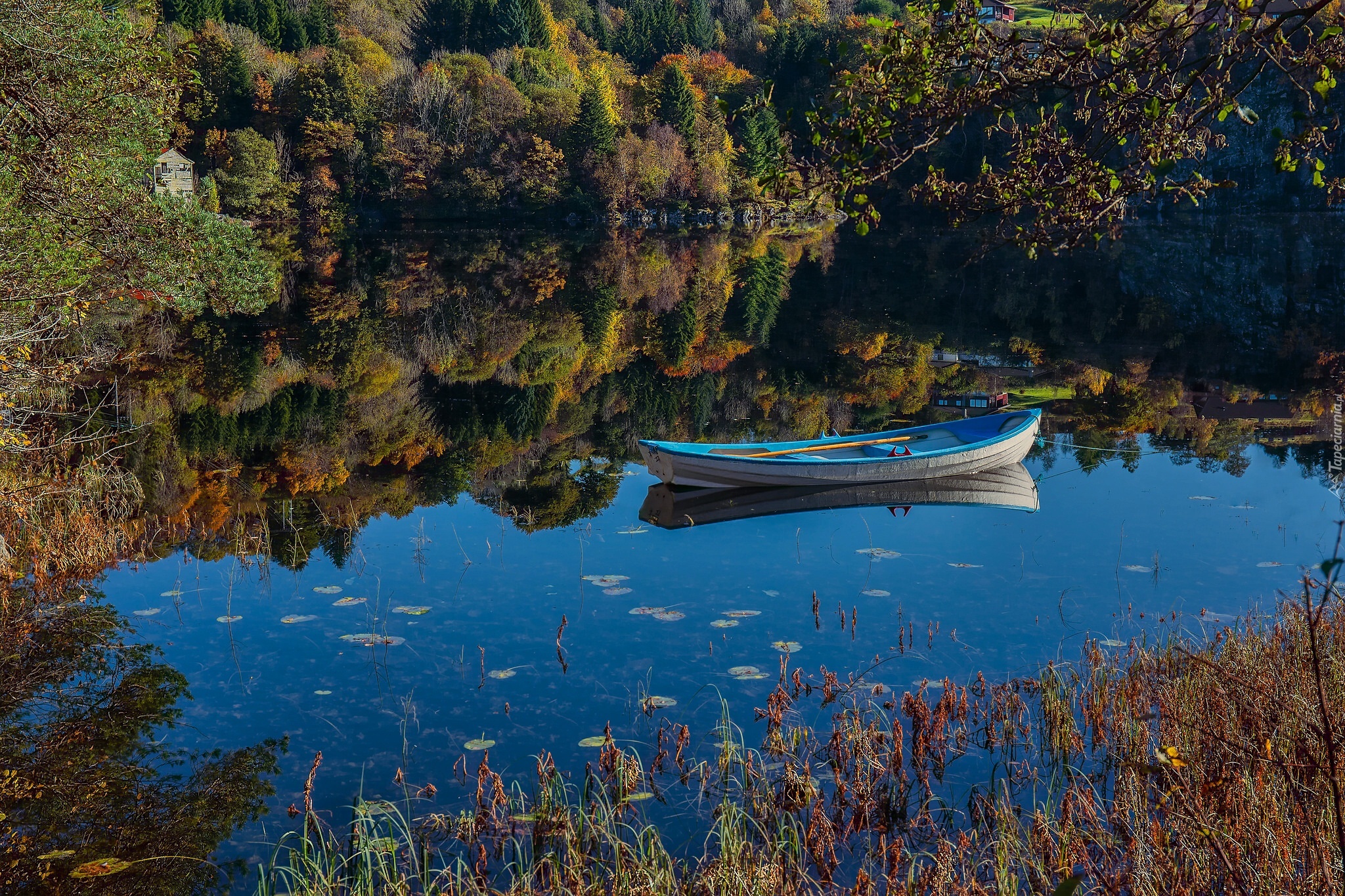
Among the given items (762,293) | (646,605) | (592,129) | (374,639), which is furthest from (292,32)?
(374,639)

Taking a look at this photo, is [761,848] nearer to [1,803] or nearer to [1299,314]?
[1,803]

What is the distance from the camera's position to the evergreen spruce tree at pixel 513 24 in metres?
94.2

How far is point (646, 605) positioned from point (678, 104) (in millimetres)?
72682

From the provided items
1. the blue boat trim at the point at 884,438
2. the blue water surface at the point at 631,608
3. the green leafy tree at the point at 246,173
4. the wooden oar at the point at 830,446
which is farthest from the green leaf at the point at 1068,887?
the green leafy tree at the point at 246,173

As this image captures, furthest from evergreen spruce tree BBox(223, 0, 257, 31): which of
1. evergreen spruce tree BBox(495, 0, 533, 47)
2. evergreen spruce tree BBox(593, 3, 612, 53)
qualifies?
evergreen spruce tree BBox(593, 3, 612, 53)

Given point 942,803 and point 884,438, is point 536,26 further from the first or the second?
point 942,803

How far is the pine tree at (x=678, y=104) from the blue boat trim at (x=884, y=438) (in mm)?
64984

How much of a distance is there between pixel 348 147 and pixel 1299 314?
5886 cm

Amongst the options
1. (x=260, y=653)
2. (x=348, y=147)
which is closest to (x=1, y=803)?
(x=260, y=653)

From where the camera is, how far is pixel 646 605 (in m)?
12.2

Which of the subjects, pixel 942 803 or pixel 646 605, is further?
pixel 646 605

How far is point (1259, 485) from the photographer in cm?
1725

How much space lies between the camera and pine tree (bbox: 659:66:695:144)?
260 ft

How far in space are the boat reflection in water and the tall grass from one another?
6193mm
